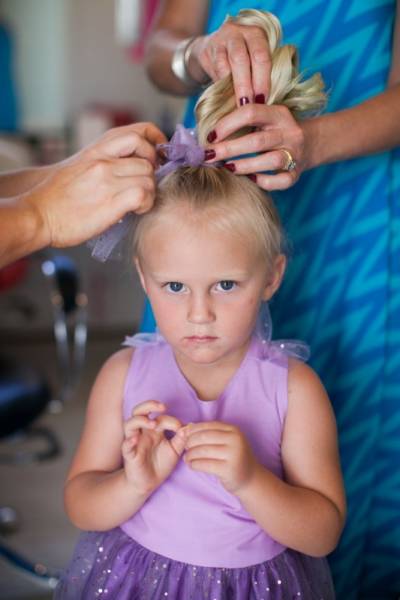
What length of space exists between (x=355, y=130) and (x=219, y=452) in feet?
1.68

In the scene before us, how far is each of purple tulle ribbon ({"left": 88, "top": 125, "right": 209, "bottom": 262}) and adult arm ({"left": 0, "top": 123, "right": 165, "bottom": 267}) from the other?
68mm

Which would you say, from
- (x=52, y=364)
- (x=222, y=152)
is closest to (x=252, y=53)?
(x=222, y=152)

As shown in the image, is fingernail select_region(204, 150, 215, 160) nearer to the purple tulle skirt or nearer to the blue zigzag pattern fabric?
the blue zigzag pattern fabric

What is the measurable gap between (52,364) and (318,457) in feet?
8.70

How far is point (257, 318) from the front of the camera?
3.87 feet

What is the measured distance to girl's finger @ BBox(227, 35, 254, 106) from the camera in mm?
1039

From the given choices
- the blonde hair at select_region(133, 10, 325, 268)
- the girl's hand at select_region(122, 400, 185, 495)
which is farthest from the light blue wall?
the girl's hand at select_region(122, 400, 185, 495)

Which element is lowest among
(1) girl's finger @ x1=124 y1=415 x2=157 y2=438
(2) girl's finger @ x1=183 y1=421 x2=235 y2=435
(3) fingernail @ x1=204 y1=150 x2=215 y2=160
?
(2) girl's finger @ x1=183 y1=421 x2=235 y2=435

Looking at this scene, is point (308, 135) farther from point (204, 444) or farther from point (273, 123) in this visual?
point (204, 444)

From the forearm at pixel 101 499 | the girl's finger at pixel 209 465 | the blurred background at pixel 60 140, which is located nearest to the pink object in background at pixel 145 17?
the blurred background at pixel 60 140

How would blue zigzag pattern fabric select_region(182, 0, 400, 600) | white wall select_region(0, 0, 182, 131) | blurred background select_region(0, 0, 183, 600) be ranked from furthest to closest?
white wall select_region(0, 0, 182, 131), blurred background select_region(0, 0, 183, 600), blue zigzag pattern fabric select_region(182, 0, 400, 600)

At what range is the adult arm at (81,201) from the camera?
0.96 metres

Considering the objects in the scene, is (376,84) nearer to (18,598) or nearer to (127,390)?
(127,390)

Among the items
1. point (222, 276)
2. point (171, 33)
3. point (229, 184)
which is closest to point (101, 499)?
point (222, 276)
